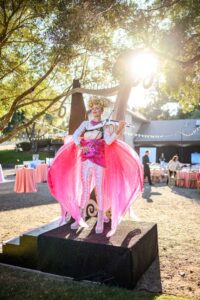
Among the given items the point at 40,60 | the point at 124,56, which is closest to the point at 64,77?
the point at 40,60

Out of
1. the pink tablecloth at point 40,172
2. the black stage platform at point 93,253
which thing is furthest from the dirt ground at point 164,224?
the pink tablecloth at point 40,172

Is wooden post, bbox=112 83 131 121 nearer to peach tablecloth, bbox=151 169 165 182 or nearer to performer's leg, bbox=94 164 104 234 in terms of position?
performer's leg, bbox=94 164 104 234

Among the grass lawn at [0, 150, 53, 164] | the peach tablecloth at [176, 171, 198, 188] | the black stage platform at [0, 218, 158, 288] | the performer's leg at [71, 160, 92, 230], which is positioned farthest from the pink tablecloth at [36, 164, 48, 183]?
the grass lawn at [0, 150, 53, 164]

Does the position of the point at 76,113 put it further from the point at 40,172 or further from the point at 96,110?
the point at 40,172

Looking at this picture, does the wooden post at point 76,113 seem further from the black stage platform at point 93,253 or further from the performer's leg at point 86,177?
the black stage platform at point 93,253

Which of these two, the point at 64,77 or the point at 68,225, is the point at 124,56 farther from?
the point at 68,225

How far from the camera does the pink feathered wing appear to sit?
5.21 metres

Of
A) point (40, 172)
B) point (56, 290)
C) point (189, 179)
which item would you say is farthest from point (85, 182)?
point (40, 172)

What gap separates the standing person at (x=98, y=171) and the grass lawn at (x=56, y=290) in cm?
88

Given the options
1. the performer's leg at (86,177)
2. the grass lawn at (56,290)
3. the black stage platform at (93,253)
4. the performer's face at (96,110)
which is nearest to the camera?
the grass lawn at (56,290)

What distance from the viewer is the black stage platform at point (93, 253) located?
4508 mm

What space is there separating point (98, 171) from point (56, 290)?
1.84 metres

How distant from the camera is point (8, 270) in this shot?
17.2ft

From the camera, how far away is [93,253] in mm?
4688
